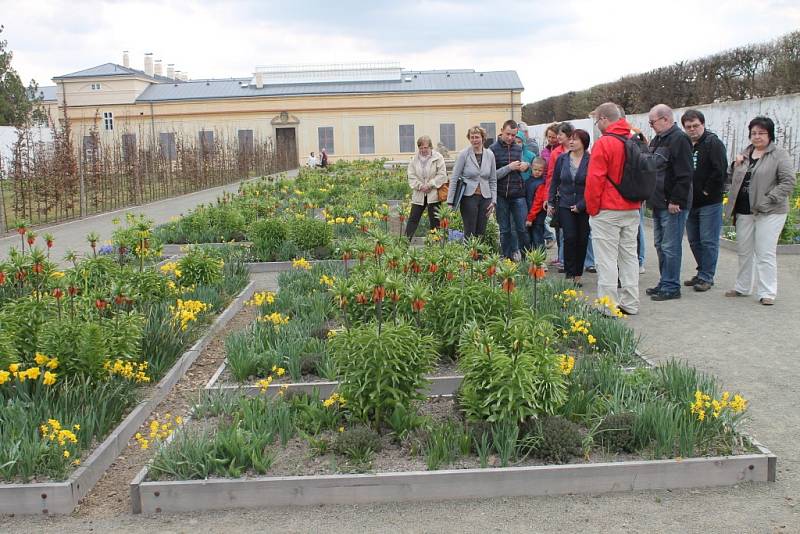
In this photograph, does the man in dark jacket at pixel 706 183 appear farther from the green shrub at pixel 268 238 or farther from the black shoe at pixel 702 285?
the green shrub at pixel 268 238

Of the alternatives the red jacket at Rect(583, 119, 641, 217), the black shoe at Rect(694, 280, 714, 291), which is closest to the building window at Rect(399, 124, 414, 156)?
the black shoe at Rect(694, 280, 714, 291)

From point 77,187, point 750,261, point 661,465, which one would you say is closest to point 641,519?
point 661,465

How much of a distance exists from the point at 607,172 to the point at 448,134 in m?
43.8

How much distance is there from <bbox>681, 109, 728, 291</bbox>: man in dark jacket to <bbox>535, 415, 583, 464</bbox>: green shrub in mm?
4775

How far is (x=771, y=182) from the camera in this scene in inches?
299

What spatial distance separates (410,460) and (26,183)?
16.2 meters

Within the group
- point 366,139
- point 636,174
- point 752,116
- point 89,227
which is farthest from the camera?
point 366,139

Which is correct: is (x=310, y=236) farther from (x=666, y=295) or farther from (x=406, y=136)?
(x=406, y=136)

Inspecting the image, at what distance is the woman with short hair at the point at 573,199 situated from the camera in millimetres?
8250

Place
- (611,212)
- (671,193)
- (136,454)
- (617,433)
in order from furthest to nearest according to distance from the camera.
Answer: (671,193)
(611,212)
(136,454)
(617,433)

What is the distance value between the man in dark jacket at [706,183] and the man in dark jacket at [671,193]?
271 millimetres

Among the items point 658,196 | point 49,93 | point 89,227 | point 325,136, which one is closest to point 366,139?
point 325,136

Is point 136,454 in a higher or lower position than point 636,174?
lower

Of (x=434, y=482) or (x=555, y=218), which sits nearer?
(x=434, y=482)
